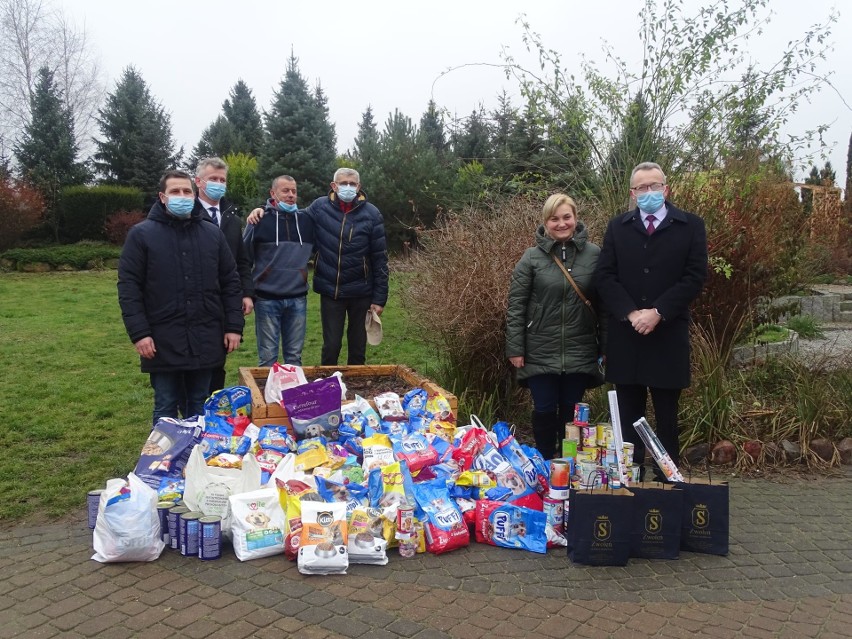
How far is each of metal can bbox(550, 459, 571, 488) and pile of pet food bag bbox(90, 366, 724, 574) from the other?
3 centimetres

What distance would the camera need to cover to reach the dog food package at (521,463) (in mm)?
4172

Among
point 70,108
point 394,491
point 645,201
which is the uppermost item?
point 70,108

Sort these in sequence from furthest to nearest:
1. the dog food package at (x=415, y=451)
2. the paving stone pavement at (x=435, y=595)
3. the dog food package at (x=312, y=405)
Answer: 1. the dog food package at (x=312, y=405)
2. the dog food package at (x=415, y=451)
3. the paving stone pavement at (x=435, y=595)

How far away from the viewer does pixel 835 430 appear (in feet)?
17.5

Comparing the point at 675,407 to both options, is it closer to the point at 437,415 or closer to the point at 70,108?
the point at 437,415

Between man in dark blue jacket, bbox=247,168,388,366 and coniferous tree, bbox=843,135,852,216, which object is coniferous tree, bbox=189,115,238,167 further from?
man in dark blue jacket, bbox=247,168,388,366

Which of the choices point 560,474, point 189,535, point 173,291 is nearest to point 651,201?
point 560,474

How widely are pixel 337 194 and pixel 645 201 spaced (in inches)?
101

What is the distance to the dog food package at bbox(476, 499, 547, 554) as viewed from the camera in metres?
3.79

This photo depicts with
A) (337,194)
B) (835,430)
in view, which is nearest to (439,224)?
(337,194)

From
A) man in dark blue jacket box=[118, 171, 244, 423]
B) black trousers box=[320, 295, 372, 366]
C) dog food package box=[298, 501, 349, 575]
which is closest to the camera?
dog food package box=[298, 501, 349, 575]

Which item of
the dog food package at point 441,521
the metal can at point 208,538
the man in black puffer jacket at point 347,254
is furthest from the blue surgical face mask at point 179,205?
the dog food package at point 441,521

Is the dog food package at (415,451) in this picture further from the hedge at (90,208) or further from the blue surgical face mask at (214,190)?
the hedge at (90,208)

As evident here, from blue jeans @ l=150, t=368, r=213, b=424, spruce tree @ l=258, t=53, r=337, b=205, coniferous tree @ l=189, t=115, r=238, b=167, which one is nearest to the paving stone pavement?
blue jeans @ l=150, t=368, r=213, b=424
